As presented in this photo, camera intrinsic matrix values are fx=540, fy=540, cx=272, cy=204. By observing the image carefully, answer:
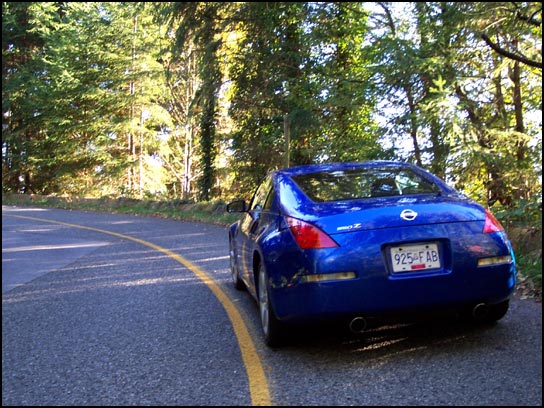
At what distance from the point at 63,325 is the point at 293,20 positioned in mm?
14102

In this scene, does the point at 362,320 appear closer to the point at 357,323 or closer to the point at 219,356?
the point at 357,323

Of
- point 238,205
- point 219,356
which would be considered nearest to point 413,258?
→ point 219,356

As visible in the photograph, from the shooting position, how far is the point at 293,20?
17.2 meters

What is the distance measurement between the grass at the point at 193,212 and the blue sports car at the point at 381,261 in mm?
2067

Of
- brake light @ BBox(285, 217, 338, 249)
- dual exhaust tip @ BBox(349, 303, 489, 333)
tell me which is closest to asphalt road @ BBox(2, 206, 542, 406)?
dual exhaust tip @ BBox(349, 303, 489, 333)

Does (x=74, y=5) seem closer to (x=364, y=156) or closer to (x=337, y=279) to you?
(x=364, y=156)

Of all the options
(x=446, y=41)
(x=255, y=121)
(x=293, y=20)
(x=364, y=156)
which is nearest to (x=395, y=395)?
(x=446, y=41)

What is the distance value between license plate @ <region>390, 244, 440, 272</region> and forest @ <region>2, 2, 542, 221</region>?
→ 15.6 feet

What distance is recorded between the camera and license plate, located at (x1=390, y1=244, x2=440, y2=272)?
383 centimetres

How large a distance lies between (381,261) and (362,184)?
3.82 feet

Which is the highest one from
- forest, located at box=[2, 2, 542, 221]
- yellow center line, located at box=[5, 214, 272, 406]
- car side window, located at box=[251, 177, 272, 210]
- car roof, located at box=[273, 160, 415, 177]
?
forest, located at box=[2, 2, 542, 221]

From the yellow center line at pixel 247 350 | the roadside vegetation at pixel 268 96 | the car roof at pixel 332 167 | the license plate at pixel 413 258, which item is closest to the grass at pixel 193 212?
the roadside vegetation at pixel 268 96

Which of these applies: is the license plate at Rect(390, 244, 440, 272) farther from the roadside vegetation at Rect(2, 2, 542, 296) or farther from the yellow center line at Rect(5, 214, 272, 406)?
the roadside vegetation at Rect(2, 2, 542, 296)

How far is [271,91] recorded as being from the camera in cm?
1848
